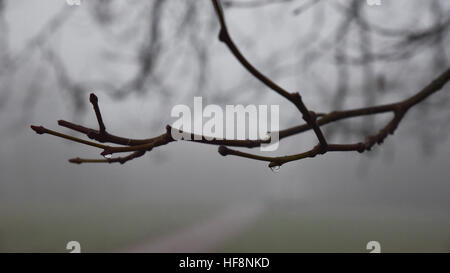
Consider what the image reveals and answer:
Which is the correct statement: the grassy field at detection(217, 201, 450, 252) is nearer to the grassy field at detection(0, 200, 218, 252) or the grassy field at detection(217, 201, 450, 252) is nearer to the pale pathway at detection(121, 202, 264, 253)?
the pale pathway at detection(121, 202, 264, 253)

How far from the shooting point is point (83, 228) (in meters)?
11.7

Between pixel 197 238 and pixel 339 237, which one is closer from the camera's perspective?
pixel 197 238

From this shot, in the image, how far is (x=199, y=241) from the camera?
8773mm

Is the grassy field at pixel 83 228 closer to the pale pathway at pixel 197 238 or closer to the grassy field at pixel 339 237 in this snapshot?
the pale pathway at pixel 197 238

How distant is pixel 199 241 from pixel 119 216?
706 centimetres

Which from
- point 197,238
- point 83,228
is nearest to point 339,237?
point 197,238

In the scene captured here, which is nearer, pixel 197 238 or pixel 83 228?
pixel 197 238

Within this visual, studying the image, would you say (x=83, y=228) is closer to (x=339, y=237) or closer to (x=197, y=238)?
(x=197, y=238)

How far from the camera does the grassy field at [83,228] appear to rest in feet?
29.0

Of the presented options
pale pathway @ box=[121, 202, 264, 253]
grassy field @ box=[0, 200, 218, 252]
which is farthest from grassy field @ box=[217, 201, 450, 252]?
grassy field @ box=[0, 200, 218, 252]

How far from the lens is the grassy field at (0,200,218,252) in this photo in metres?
8.84

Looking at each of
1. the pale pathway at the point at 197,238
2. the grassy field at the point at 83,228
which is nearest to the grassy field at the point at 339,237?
the pale pathway at the point at 197,238
